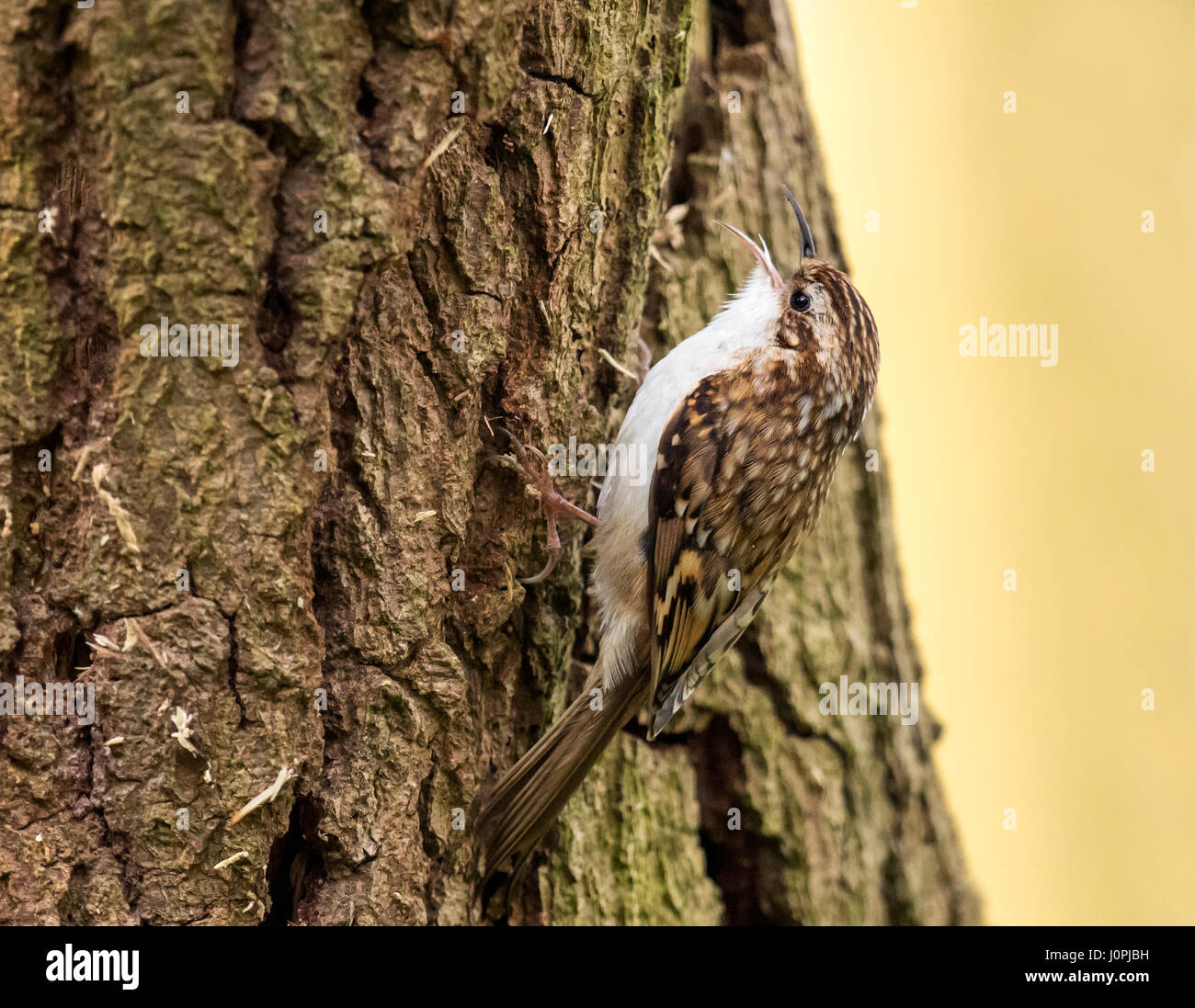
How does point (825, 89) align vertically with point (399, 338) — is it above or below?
above

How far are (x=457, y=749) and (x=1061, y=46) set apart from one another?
3420mm

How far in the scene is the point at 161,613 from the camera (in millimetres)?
1604

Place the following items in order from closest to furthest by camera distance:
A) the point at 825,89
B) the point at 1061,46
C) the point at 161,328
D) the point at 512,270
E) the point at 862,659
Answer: the point at 161,328, the point at 512,270, the point at 862,659, the point at 825,89, the point at 1061,46

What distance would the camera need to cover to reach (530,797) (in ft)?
6.86

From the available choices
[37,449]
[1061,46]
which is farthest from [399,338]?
[1061,46]

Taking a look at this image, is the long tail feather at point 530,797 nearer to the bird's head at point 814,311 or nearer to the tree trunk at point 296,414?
the tree trunk at point 296,414

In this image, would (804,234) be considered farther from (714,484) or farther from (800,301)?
(714,484)

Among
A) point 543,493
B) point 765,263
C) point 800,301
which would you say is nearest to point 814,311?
point 800,301

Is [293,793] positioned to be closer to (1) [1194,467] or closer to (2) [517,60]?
(2) [517,60]

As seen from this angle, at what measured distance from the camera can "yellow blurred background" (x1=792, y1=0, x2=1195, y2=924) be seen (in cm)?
367

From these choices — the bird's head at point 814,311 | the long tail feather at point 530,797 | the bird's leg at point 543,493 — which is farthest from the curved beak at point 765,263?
the long tail feather at point 530,797

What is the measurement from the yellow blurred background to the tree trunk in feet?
5.87

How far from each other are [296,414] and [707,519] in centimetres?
104

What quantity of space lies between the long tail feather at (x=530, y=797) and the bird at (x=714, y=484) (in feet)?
0.28
